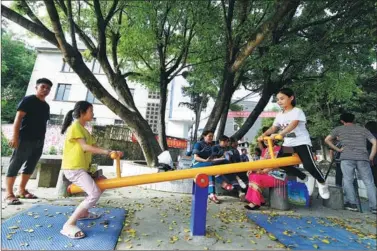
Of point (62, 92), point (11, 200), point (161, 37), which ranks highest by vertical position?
point (62, 92)

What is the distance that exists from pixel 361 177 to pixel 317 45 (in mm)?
4261

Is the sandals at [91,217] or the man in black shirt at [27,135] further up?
the man in black shirt at [27,135]

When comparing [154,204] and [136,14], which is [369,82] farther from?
[154,204]

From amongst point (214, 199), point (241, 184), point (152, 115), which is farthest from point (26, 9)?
point (152, 115)

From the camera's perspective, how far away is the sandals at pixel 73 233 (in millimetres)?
2766

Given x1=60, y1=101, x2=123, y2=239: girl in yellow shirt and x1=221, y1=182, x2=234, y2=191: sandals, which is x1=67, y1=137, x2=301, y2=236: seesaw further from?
x1=221, y1=182, x2=234, y2=191: sandals

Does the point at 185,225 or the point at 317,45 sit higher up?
the point at 317,45

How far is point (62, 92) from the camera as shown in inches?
920

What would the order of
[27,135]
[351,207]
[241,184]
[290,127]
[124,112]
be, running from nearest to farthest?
1. [290,127]
2. [27,135]
3. [351,207]
4. [241,184]
5. [124,112]

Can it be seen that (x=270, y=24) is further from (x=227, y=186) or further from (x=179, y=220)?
(x=179, y=220)

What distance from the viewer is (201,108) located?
2144 centimetres

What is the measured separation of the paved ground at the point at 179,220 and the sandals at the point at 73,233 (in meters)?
0.47

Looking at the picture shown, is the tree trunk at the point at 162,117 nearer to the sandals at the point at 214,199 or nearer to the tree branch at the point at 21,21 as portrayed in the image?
the sandals at the point at 214,199

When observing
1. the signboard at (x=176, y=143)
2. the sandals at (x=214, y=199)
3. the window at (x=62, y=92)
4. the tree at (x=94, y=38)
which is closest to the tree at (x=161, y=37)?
the tree at (x=94, y=38)
